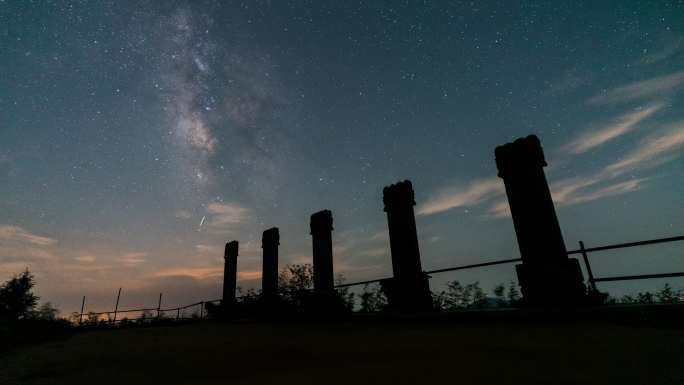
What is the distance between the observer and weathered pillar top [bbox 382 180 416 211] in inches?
301

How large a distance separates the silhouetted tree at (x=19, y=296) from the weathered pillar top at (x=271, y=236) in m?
29.7

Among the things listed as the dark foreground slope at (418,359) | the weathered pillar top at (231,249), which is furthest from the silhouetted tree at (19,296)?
the dark foreground slope at (418,359)

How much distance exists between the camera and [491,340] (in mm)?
3238

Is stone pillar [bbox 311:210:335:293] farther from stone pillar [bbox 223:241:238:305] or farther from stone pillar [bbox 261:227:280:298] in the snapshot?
stone pillar [bbox 223:241:238:305]

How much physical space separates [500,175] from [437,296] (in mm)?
4200

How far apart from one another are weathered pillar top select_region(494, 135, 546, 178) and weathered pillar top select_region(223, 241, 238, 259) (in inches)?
423

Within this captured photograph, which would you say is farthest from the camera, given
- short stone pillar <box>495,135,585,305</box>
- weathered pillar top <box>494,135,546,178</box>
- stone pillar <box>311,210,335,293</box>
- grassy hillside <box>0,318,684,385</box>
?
stone pillar <box>311,210,335,293</box>

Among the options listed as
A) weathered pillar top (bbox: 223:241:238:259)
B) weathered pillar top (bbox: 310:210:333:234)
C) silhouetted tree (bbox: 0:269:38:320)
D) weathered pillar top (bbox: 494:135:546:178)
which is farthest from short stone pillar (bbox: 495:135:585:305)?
silhouetted tree (bbox: 0:269:38:320)

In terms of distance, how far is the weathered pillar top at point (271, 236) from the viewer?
37.2ft

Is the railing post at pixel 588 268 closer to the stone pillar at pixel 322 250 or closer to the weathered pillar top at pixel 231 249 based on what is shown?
the stone pillar at pixel 322 250

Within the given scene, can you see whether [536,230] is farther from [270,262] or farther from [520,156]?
[270,262]

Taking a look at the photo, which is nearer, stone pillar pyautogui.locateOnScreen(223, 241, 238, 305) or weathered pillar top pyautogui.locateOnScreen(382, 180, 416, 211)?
weathered pillar top pyautogui.locateOnScreen(382, 180, 416, 211)

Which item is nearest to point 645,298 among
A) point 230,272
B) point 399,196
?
point 399,196

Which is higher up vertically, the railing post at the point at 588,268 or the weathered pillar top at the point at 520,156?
the weathered pillar top at the point at 520,156
